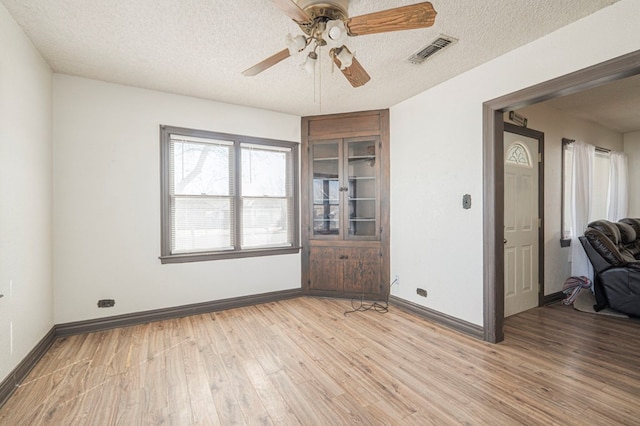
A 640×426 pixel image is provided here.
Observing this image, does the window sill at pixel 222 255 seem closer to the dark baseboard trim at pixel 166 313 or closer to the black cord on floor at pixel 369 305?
the dark baseboard trim at pixel 166 313

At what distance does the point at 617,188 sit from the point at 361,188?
15.1 ft

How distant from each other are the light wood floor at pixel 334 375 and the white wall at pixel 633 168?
3.11m

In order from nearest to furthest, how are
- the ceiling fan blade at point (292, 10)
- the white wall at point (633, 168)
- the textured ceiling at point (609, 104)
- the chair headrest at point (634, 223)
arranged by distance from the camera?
the ceiling fan blade at point (292, 10) < the textured ceiling at point (609, 104) < the chair headrest at point (634, 223) < the white wall at point (633, 168)

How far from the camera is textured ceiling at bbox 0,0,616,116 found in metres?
1.95

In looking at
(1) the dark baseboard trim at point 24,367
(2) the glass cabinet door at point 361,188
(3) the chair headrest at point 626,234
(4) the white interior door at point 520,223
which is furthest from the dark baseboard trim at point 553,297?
(1) the dark baseboard trim at point 24,367

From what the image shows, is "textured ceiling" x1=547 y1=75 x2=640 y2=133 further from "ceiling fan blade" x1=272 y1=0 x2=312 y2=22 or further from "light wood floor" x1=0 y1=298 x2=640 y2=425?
"ceiling fan blade" x1=272 y1=0 x2=312 y2=22

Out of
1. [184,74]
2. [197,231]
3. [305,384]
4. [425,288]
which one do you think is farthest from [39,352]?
[425,288]

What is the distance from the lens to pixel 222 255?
12.0 feet

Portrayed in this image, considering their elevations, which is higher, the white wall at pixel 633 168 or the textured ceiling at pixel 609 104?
the textured ceiling at pixel 609 104

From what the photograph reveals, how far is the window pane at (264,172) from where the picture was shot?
3900mm

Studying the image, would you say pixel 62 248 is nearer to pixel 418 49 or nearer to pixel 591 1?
pixel 418 49

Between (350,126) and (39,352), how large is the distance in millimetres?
4177

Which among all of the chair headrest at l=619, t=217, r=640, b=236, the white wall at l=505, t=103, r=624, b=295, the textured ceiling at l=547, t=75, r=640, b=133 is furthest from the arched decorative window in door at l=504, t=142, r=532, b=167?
the chair headrest at l=619, t=217, r=640, b=236

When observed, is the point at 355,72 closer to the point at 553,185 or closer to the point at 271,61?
the point at 271,61
